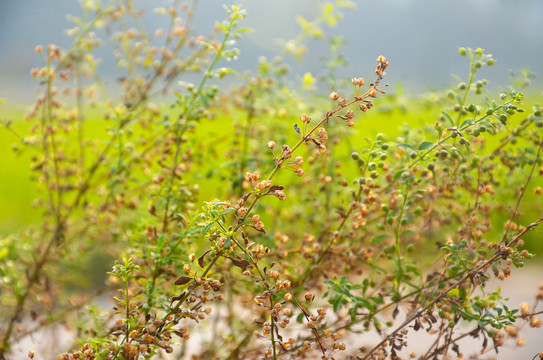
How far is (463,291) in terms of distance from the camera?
0.82 metres

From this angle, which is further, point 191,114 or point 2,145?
point 2,145

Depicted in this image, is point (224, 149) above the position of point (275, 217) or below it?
above

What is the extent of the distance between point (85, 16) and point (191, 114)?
452mm

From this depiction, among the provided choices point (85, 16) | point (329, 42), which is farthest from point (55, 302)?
point (329, 42)

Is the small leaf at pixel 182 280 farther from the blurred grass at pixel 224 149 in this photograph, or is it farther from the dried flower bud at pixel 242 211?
the blurred grass at pixel 224 149

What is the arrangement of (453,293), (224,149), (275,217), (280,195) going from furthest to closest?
(224,149), (275,217), (453,293), (280,195)

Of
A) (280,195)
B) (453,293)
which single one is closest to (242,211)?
(280,195)

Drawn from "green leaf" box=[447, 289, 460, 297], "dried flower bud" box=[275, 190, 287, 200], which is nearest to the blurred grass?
"green leaf" box=[447, 289, 460, 297]

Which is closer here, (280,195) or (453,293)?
(280,195)

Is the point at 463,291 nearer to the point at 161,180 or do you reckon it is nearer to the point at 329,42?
the point at 161,180

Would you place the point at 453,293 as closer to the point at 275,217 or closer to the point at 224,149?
the point at 275,217

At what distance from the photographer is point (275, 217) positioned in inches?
55.6

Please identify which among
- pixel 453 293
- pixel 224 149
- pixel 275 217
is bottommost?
pixel 453 293

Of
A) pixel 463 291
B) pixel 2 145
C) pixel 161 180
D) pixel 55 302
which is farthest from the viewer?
pixel 2 145
